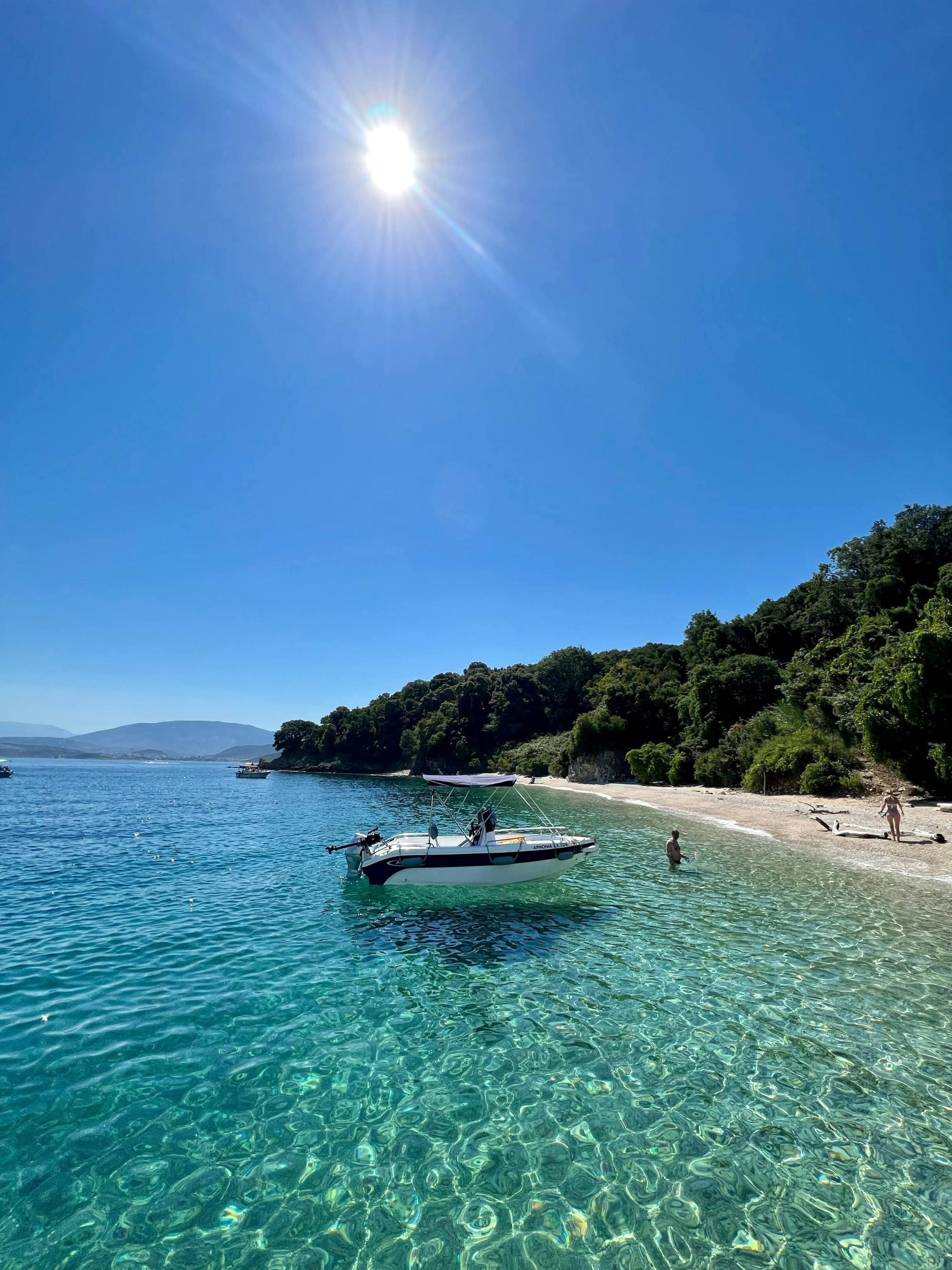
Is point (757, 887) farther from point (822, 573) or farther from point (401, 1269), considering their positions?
point (822, 573)

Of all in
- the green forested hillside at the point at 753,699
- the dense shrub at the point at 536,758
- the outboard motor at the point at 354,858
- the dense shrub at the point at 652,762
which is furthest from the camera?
the dense shrub at the point at 536,758

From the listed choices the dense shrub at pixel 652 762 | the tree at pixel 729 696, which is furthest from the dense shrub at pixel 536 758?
the tree at pixel 729 696

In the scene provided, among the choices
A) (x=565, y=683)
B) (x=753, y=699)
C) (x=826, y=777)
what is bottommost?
(x=826, y=777)

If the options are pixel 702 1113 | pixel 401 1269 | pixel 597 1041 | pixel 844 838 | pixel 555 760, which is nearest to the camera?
pixel 401 1269

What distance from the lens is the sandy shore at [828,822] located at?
73.2ft

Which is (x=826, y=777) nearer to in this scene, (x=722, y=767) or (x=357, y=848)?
(x=722, y=767)

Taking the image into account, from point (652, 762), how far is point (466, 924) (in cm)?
5312

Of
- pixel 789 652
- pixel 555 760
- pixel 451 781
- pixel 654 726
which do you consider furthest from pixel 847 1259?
pixel 789 652

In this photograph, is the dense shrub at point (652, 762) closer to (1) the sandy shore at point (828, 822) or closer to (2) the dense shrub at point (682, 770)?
(2) the dense shrub at point (682, 770)

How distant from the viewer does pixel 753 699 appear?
61.2 m

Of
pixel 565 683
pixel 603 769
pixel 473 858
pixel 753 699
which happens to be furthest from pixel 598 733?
pixel 473 858

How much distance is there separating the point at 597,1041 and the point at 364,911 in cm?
996

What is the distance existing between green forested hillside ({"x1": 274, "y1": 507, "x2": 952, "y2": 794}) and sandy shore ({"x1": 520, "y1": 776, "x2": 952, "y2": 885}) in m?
2.90

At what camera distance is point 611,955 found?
12977mm
